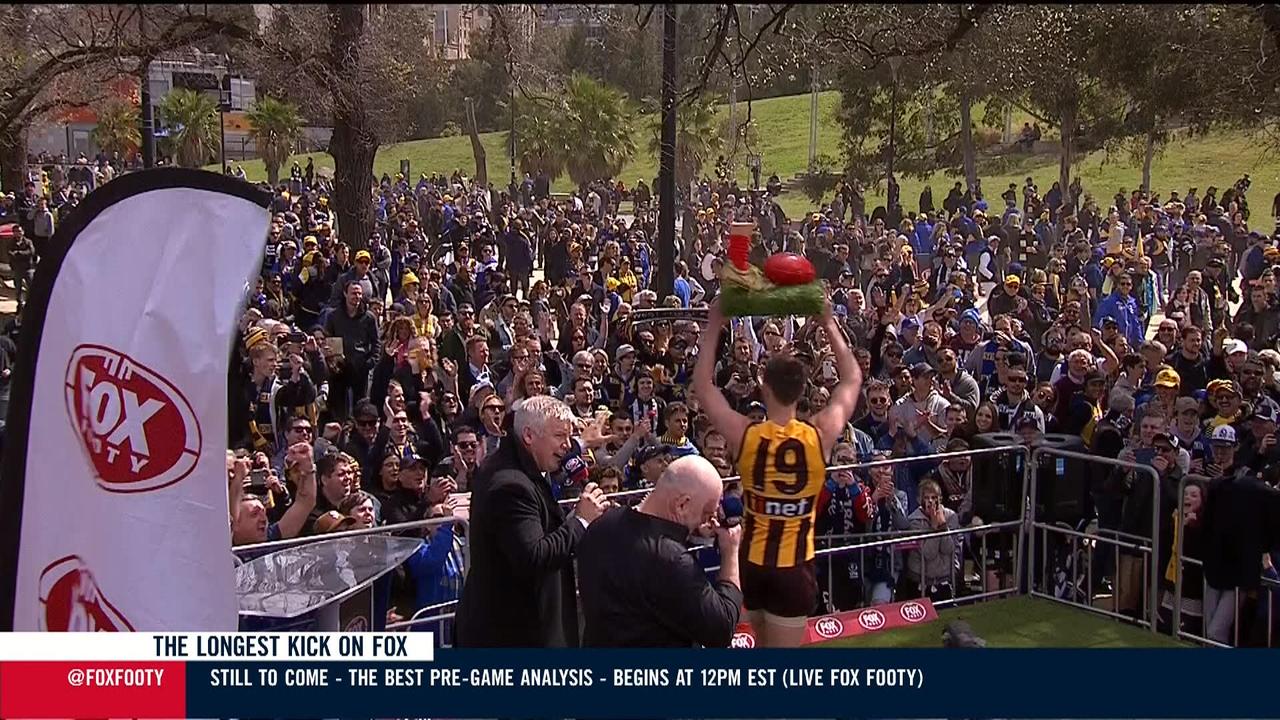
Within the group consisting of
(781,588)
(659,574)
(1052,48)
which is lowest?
(781,588)

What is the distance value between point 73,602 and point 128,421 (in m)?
0.64

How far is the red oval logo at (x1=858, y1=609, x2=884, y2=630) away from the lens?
299 inches

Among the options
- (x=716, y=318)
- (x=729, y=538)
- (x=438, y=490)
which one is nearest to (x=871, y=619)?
(x=438, y=490)

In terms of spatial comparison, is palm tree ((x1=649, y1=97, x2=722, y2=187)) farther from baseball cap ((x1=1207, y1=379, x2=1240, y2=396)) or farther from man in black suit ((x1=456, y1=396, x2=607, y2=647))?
man in black suit ((x1=456, y1=396, x2=607, y2=647))

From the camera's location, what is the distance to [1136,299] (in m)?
15.5

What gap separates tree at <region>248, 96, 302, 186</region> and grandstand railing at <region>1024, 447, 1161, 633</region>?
29.2m

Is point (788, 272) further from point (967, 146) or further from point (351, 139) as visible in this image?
Answer: point (967, 146)

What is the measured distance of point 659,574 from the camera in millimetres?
4539

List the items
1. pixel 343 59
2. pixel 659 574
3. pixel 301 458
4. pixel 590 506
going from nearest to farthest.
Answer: pixel 659 574 < pixel 590 506 < pixel 301 458 < pixel 343 59

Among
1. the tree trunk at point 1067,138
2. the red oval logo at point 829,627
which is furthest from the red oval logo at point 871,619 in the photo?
the tree trunk at point 1067,138

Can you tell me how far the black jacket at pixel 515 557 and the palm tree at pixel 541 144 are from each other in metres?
24.7

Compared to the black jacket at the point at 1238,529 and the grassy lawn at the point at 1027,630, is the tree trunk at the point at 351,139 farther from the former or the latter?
the black jacket at the point at 1238,529

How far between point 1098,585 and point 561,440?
4.47 meters

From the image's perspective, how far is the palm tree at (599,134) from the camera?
29.2m
